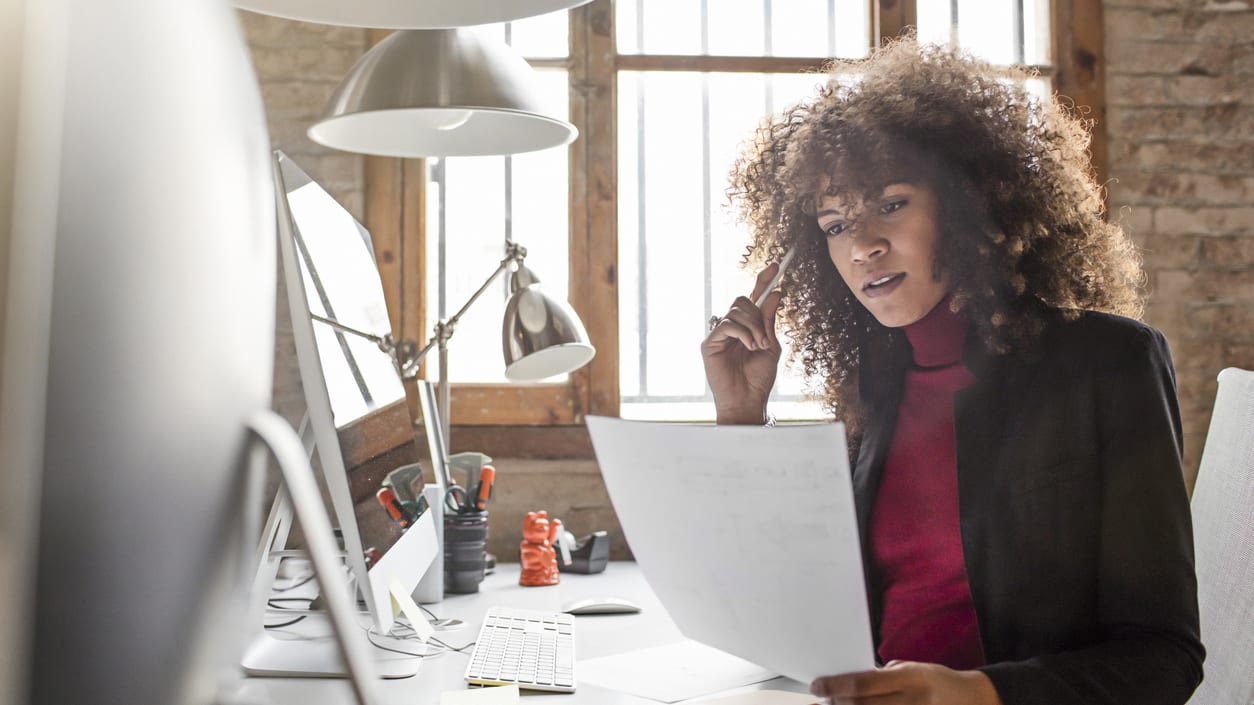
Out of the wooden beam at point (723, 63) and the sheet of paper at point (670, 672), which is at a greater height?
the wooden beam at point (723, 63)

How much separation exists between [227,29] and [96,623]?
23cm

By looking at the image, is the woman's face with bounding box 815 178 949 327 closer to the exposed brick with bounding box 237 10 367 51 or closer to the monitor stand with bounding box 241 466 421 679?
the monitor stand with bounding box 241 466 421 679

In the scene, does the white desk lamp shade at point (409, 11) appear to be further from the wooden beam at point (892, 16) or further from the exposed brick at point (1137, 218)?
the exposed brick at point (1137, 218)

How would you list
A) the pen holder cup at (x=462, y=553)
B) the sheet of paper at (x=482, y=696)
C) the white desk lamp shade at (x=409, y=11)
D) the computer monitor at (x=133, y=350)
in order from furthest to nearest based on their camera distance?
the pen holder cup at (x=462, y=553) < the sheet of paper at (x=482, y=696) < the white desk lamp shade at (x=409, y=11) < the computer monitor at (x=133, y=350)

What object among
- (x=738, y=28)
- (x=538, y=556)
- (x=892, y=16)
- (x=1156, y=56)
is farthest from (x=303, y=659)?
(x=1156, y=56)

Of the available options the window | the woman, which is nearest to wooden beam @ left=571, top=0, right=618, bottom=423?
the window

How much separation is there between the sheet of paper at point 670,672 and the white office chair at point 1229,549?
0.53 m

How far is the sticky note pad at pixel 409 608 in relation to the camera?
3.69 feet

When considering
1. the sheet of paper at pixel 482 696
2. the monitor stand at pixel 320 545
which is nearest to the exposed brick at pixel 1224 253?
the sheet of paper at pixel 482 696

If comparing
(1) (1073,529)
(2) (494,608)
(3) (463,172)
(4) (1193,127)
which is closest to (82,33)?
(1) (1073,529)

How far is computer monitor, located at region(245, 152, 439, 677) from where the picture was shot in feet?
3.08

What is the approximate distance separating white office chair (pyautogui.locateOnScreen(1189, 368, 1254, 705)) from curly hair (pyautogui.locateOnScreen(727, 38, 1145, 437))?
19 centimetres

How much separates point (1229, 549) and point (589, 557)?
3.79 feet

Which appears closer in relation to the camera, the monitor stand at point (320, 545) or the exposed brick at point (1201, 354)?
the monitor stand at point (320, 545)
